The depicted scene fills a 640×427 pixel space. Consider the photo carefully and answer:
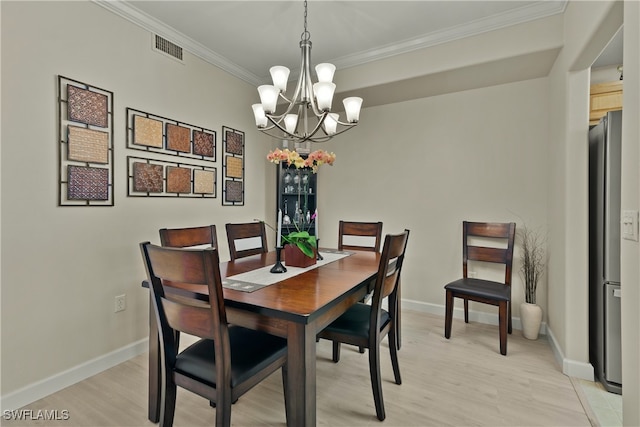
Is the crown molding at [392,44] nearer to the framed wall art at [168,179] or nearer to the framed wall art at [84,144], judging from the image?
the framed wall art at [84,144]

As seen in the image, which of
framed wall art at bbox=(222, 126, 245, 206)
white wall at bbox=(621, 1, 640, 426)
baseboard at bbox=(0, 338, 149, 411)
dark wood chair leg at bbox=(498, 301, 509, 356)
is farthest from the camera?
framed wall art at bbox=(222, 126, 245, 206)

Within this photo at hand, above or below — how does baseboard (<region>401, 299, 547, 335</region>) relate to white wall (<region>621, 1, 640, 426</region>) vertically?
below

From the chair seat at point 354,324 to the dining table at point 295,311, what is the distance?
22 cm

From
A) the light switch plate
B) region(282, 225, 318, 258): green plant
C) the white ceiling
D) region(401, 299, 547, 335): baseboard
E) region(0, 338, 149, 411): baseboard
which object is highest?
the white ceiling

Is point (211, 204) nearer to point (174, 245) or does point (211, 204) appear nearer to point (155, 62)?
point (174, 245)

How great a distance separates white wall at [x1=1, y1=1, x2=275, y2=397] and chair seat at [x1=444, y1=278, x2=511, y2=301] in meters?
2.54

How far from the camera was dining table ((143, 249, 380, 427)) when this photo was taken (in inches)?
48.1

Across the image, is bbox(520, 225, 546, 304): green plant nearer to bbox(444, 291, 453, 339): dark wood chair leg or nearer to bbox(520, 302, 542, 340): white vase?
bbox(520, 302, 542, 340): white vase

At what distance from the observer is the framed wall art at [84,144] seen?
2.01 meters

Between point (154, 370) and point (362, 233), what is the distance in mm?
1917

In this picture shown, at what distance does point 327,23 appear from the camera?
256cm

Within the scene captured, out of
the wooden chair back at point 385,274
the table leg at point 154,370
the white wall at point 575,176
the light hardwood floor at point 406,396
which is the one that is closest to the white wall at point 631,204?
the white wall at point 575,176

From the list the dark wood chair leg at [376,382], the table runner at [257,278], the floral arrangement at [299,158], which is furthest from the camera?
the floral arrangement at [299,158]

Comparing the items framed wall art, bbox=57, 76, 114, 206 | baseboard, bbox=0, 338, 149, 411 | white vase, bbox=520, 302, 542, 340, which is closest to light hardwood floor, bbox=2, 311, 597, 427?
baseboard, bbox=0, 338, 149, 411
